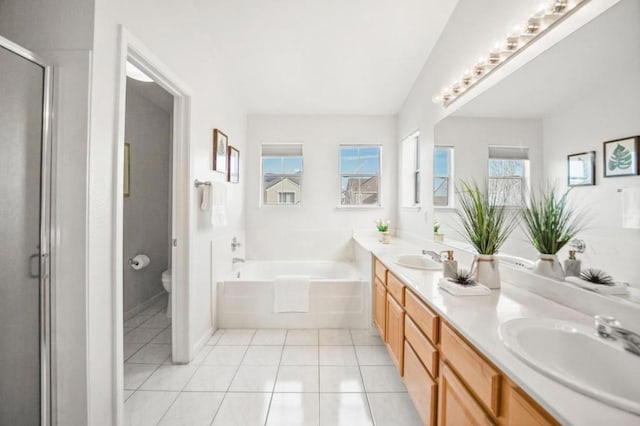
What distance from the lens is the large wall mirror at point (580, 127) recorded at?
34.9 inches

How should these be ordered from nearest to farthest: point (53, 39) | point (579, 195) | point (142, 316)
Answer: point (579, 195) < point (53, 39) < point (142, 316)

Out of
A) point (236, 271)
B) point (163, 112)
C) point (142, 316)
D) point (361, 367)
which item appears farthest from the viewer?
point (163, 112)

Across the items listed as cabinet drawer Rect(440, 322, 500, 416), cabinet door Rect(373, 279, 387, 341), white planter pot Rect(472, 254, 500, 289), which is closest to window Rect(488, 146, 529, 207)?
white planter pot Rect(472, 254, 500, 289)

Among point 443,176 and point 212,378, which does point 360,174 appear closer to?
point 443,176

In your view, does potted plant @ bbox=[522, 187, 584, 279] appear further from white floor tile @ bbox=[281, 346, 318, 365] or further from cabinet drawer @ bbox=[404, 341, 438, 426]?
white floor tile @ bbox=[281, 346, 318, 365]

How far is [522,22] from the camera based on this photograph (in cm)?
135

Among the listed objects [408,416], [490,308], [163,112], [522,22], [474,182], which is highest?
[163,112]

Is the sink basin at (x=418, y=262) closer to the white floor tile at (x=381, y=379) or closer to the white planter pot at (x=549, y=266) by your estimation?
the white planter pot at (x=549, y=266)

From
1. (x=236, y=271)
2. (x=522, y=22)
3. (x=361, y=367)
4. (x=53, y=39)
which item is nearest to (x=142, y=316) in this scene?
(x=236, y=271)

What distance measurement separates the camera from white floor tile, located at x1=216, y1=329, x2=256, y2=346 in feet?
7.61

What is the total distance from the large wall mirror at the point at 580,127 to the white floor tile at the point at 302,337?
69.9 inches

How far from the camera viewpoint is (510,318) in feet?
3.16

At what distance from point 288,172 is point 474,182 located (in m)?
2.48

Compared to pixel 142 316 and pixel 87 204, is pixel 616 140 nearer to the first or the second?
pixel 87 204
